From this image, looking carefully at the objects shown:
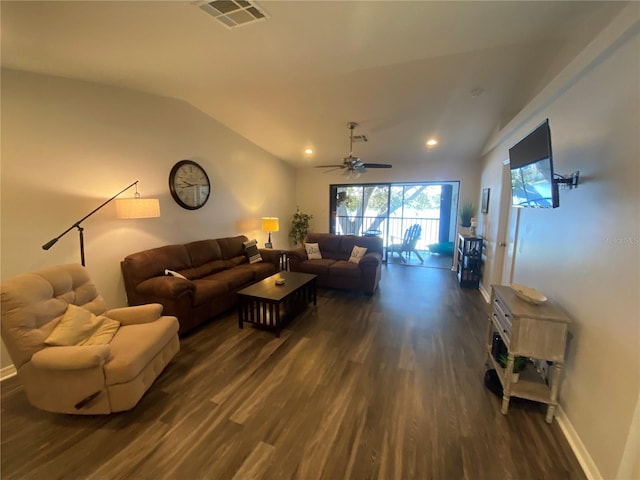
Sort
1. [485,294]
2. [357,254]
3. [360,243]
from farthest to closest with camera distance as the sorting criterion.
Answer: [360,243] → [357,254] → [485,294]

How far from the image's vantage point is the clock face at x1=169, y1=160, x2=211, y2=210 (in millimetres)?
3648

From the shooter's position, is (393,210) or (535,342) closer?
(535,342)

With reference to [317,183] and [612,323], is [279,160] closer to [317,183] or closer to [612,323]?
[317,183]

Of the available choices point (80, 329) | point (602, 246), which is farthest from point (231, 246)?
point (602, 246)

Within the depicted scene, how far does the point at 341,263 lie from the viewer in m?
4.54

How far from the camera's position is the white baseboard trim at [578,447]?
4.68 ft

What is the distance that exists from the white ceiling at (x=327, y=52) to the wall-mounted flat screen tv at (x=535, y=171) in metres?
0.84

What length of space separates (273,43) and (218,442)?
3027 millimetres

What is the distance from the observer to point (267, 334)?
2951 mm

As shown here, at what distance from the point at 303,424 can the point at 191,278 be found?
247cm

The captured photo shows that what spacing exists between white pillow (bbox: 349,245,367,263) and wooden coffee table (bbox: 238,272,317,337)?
1.22 metres

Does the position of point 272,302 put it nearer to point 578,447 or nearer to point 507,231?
point 578,447

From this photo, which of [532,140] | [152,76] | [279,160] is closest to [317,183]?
[279,160]

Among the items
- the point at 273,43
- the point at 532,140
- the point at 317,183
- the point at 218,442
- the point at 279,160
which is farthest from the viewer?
the point at 317,183
